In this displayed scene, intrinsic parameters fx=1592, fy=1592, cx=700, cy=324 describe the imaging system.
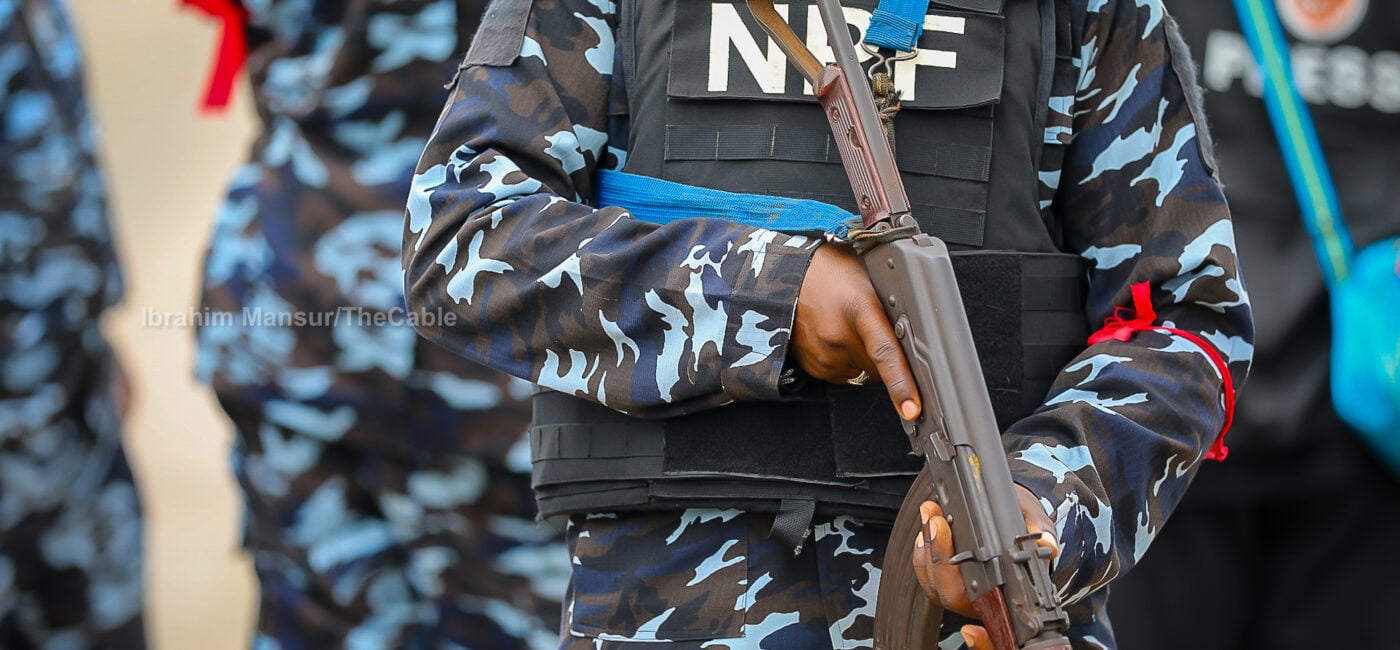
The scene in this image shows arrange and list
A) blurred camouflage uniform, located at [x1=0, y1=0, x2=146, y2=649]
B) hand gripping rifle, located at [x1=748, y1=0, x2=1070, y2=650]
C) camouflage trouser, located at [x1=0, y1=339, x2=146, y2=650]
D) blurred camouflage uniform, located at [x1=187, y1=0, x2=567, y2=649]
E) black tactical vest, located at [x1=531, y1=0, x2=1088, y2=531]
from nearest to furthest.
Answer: hand gripping rifle, located at [x1=748, y1=0, x2=1070, y2=650]
black tactical vest, located at [x1=531, y1=0, x2=1088, y2=531]
blurred camouflage uniform, located at [x1=187, y1=0, x2=567, y2=649]
blurred camouflage uniform, located at [x1=0, y1=0, x2=146, y2=649]
camouflage trouser, located at [x1=0, y1=339, x2=146, y2=650]

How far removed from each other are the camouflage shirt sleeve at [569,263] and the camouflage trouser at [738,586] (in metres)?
0.17

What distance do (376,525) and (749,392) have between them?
5.91 ft

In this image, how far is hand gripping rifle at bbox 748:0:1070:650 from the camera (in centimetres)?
142

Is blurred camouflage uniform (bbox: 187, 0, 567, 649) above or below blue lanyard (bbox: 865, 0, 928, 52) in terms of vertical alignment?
below

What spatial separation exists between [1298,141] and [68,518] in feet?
9.46

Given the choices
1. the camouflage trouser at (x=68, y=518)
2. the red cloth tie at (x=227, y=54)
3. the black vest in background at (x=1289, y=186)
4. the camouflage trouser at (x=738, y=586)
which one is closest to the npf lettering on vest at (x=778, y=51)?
the camouflage trouser at (x=738, y=586)

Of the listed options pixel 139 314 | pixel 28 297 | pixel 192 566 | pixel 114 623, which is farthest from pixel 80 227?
pixel 139 314

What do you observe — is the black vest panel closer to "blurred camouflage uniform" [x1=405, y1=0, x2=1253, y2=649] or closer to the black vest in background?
"blurred camouflage uniform" [x1=405, y1=0, x2=1253, y2=649]

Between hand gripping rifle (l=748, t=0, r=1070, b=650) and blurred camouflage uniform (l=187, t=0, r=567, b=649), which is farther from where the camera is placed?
blurred camouflage uniform (l=187, t=0, r=567, b=649)

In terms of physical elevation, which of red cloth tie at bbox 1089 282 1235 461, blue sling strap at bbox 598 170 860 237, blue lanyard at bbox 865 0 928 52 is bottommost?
red cloth tie at bbox 1089 282 1235 461

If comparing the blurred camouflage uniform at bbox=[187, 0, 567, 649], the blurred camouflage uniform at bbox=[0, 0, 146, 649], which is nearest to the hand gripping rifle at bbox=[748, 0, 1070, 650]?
the blurred camouflage uniform at bbox=[187, 0, 567, 649]

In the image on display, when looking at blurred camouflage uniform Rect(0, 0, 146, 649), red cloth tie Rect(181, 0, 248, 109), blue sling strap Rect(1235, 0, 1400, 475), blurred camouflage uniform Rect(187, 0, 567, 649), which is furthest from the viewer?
blurred camouflage uniform Rect(0, 0, 146, 649)

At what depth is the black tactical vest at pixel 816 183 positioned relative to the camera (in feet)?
5.55

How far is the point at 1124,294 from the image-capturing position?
1.79 m
